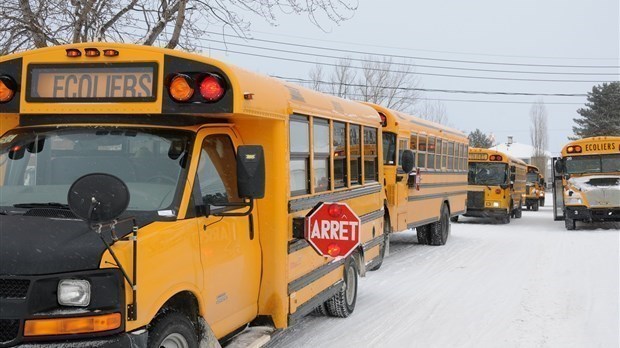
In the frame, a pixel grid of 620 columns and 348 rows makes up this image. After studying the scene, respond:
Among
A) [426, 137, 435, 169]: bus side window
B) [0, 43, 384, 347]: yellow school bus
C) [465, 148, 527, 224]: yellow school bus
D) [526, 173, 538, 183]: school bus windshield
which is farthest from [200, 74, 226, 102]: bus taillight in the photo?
[526, 173, 538, 183]: school bus windshield

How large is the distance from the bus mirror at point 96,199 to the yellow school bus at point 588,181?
56.7 feet

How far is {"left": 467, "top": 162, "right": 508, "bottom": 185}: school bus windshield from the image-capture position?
74.2 ft

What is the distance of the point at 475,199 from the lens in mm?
22453

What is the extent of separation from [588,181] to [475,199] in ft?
14.6

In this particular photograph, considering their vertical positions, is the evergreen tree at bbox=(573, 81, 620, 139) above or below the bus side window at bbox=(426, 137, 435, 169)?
above

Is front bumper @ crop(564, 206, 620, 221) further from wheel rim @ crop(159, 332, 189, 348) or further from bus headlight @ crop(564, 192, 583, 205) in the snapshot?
wheel rim @ crop(159, 332, 189, 348)

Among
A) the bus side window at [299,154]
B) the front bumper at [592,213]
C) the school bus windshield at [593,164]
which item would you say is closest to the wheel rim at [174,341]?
the bus side window at [299,154]

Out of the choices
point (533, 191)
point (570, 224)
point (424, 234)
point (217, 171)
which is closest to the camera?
point (217, 171)

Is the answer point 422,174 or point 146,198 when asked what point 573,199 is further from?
point 146,198

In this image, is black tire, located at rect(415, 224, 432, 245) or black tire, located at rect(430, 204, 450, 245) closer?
black tire, located at rect(430, 204, 450, 245)

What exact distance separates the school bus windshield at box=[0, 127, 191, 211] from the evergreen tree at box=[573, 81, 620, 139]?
191 ft

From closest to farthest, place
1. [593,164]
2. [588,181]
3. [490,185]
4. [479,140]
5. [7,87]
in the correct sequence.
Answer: [7,87] < [588,181] < [593,164] < [490,185] < [479,140]

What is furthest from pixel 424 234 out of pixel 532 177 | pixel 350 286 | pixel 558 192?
pixel 532 177

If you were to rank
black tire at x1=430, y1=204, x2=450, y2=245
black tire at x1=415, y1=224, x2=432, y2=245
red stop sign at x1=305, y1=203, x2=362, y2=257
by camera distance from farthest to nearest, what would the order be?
1. black tire at x1=415, y1=224, x2=432, y2=245
2. black tire at x1=430, y1=204, x2=450, y2=245
3. red stop sign at x1=305, y1=203, x2=362, y2=257
